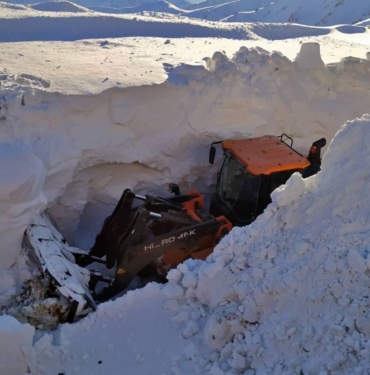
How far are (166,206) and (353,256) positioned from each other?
301cm

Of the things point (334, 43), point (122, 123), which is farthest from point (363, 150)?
point (334, 43)

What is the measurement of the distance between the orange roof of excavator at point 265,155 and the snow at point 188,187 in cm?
83

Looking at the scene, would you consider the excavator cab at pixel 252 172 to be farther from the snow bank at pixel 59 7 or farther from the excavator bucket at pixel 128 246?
the snow bank at pixel 59 7

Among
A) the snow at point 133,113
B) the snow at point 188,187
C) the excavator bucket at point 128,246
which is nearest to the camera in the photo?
the snow at point 188,187

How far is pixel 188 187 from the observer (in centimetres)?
820

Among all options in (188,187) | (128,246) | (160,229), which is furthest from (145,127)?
(128,246)

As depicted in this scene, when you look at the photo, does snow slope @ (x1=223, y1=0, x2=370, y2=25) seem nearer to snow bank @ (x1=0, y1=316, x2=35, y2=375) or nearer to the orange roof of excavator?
the orange roof of excavator

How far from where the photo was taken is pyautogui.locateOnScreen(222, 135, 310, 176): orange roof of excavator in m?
6.48

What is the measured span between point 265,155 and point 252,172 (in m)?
0.52

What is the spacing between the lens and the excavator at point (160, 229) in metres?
5.43

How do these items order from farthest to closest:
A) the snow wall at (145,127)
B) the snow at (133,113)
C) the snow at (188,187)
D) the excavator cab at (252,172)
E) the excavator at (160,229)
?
1. the excavator cab at (252,172)
2. the snow at (133,113)
3. the snow wall at (145,127)
4. the excavator at (160,229)
5. the snow at (188,187)

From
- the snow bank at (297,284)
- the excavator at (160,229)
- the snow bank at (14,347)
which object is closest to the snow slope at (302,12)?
the excavator at (160,229)

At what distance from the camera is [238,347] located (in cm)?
410

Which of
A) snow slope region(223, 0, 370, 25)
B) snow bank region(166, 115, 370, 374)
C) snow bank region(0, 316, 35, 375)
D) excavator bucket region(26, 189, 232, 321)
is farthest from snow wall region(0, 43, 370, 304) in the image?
snow slope region(223, 0, 370, 25)
